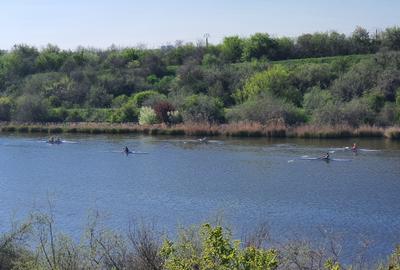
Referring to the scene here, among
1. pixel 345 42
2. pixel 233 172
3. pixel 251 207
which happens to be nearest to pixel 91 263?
pixel 251 207

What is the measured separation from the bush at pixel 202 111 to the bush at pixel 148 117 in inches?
127

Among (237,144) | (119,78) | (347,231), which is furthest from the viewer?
(119,78)

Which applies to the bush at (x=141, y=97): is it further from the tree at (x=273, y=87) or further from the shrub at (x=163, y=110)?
the tree at (x=273, y=87)

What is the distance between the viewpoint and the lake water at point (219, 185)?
3281cm

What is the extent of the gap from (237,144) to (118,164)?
46.7 feet

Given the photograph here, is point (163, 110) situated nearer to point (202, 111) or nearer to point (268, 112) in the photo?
point (202, 111)

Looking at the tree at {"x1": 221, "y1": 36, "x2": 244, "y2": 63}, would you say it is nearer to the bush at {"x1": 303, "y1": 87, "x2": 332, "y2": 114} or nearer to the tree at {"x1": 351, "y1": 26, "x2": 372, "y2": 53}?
the tree at {"x1": 351, "y1": 26, "x2": 372, "y2": 53}

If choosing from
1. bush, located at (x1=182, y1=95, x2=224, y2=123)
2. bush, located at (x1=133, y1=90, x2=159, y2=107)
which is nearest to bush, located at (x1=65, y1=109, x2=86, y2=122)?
bush, located at (x1=133, y1=90, x2=159, y2=107)

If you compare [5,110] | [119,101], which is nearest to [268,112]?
[119,101]

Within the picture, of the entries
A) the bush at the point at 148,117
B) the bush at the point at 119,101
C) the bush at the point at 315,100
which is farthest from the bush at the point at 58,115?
the bush at the point at 315,100

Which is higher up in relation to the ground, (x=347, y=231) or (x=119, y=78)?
(x=119, y=78)

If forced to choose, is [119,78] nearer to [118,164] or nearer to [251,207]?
[118,164]

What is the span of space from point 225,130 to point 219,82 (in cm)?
2164

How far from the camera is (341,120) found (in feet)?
233
